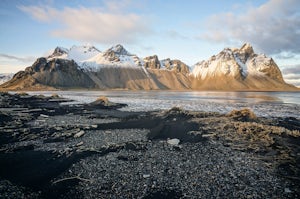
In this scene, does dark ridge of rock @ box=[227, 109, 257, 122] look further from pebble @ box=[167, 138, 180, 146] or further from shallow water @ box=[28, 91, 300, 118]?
pebble @ box=[167, 138, 180, 146]

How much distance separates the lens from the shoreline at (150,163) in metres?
9.69

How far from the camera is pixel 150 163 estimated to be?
12719 millimetres

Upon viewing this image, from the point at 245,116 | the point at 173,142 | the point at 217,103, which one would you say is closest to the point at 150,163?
the point at 173,142

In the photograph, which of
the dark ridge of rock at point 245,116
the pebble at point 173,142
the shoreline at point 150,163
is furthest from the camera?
the dark ridge of rock at point 245,116

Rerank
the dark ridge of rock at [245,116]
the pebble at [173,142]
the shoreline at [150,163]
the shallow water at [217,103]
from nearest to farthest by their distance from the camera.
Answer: the shoreline at [150,163]
the pebble at [173,142]
the dark ridge of rock at [245,116]
the shallow water at [217,103]

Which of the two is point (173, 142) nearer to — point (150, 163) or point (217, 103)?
point (150, 163)

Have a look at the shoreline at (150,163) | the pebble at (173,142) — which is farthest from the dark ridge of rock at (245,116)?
the pebble at (173,142)

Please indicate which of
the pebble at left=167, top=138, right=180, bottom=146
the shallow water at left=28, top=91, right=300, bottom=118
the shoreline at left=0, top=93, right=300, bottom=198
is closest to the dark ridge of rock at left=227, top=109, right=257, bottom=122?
the shoreline at left=0, top=93, right=300, bottom=198

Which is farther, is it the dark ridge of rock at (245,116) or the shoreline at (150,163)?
the dark ridge of rock at (245,116)

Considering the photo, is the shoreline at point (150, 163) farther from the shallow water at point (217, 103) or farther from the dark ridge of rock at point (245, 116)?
the shallow water at point (217, 103)

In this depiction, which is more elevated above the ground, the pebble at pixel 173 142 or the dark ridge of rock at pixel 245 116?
the dark ridge of rock at pixel 245 116

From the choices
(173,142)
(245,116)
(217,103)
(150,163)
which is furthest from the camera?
(217,103)

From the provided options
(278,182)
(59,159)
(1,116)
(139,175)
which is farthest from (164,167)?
(1,116)

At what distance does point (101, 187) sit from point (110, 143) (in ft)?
21.9
